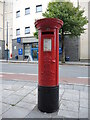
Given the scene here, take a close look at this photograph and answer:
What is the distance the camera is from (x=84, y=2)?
78.3 ft

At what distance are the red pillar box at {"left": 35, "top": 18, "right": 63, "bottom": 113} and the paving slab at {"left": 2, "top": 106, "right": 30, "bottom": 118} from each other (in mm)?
433

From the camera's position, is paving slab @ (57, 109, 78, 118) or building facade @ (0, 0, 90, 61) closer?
paving slab @ (57, 109, 78, 118)

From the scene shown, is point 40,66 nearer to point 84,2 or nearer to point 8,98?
point 8,98

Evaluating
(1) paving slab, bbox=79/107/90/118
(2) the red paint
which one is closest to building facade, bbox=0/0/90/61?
(1) paving slab, bbox=79/107/90/118

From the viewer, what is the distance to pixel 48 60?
11.4 ft

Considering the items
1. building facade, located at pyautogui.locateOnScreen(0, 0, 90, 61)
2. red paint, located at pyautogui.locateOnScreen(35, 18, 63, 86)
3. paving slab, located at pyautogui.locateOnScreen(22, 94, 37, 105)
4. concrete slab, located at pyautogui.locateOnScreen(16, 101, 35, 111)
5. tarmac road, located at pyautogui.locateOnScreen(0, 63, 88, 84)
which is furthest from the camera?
building facade, located at pyautogui.locateOnScreen(0, 0, 90, 61)

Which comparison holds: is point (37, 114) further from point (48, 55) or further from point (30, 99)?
point (48, 55)

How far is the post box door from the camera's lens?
347cm

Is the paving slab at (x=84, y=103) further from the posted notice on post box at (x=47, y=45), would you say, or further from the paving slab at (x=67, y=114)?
the posted notice on post box at (x=47, y=45)

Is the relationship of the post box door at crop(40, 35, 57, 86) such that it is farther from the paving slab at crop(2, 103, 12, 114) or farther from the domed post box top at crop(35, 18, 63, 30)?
the paving slab at crop(2, 103, 12, 114)

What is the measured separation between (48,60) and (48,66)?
14cm

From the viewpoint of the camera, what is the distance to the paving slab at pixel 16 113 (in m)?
3.30

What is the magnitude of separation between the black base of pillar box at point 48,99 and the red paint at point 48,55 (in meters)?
0.13

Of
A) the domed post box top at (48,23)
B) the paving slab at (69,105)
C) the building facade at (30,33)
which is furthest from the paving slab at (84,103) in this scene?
the building facade at (30,33)
